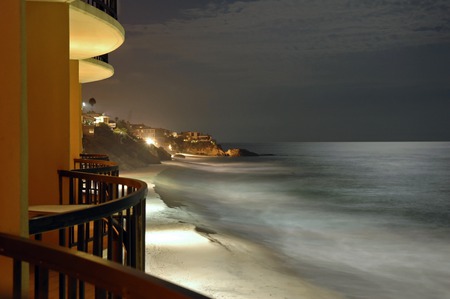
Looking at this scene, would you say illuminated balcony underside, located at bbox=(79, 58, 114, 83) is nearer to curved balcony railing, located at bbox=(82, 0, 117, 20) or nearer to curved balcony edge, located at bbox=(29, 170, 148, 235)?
curved balcony railing, located at bbox=(82, 0, 117, 20)

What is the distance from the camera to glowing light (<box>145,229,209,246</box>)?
11.5 metres

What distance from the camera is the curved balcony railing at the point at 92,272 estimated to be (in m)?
1.61

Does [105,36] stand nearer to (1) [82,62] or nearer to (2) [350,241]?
(1) [82,62]

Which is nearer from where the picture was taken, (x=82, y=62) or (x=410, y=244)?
(x=82, y=62)

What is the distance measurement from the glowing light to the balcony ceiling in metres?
5.35

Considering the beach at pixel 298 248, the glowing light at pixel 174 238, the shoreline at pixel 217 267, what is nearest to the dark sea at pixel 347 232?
the beach at pixel 298 248

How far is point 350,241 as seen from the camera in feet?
57.8

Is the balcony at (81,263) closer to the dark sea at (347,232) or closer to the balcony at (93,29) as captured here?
the balcony at (93,29)

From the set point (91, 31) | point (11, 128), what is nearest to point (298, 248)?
point (91, 31)

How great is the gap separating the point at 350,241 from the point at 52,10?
597 inches

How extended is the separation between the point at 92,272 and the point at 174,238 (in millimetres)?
10632

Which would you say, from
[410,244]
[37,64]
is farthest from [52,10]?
[410,244]

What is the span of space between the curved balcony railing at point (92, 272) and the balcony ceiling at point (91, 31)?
595cm

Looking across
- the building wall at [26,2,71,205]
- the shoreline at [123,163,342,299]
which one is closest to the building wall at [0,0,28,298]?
the building wall at [26,2,71,205]
